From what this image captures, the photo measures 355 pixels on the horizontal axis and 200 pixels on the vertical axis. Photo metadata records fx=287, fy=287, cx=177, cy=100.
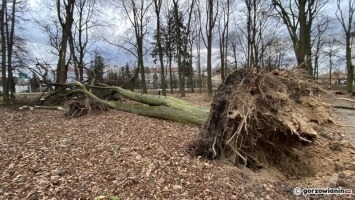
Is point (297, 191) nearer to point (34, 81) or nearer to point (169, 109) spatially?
point (169, 109)

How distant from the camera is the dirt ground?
3770mm

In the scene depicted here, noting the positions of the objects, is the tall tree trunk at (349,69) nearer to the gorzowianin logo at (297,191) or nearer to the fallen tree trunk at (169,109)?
the fallen tree trunk at (169,109)

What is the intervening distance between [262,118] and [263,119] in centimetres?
2

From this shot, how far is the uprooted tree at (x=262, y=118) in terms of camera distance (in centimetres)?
480

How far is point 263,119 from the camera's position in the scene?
4.91 m

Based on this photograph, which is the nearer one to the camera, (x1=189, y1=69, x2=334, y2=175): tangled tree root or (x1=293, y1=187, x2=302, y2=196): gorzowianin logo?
(x1=293, y1=187, x2=302, y2=196): gorzowianin logo

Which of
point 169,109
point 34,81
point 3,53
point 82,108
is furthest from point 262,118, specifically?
point 34,81

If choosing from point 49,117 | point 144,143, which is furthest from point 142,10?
point 144,143

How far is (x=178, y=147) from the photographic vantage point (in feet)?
18.5

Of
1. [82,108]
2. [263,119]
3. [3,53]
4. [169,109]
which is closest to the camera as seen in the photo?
[263,119]

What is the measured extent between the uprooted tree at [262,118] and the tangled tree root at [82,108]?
19.3 ft

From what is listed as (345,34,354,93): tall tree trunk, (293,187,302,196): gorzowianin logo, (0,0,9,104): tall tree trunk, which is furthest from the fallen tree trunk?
(345,34,354,93): tall tree trunk

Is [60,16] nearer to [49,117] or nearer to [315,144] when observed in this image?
[49,117]

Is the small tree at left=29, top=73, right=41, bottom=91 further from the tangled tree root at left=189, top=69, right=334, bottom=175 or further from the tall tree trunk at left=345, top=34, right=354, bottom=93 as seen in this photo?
the tall tree trunk at left=345, top=34, right=354, bottom=93
